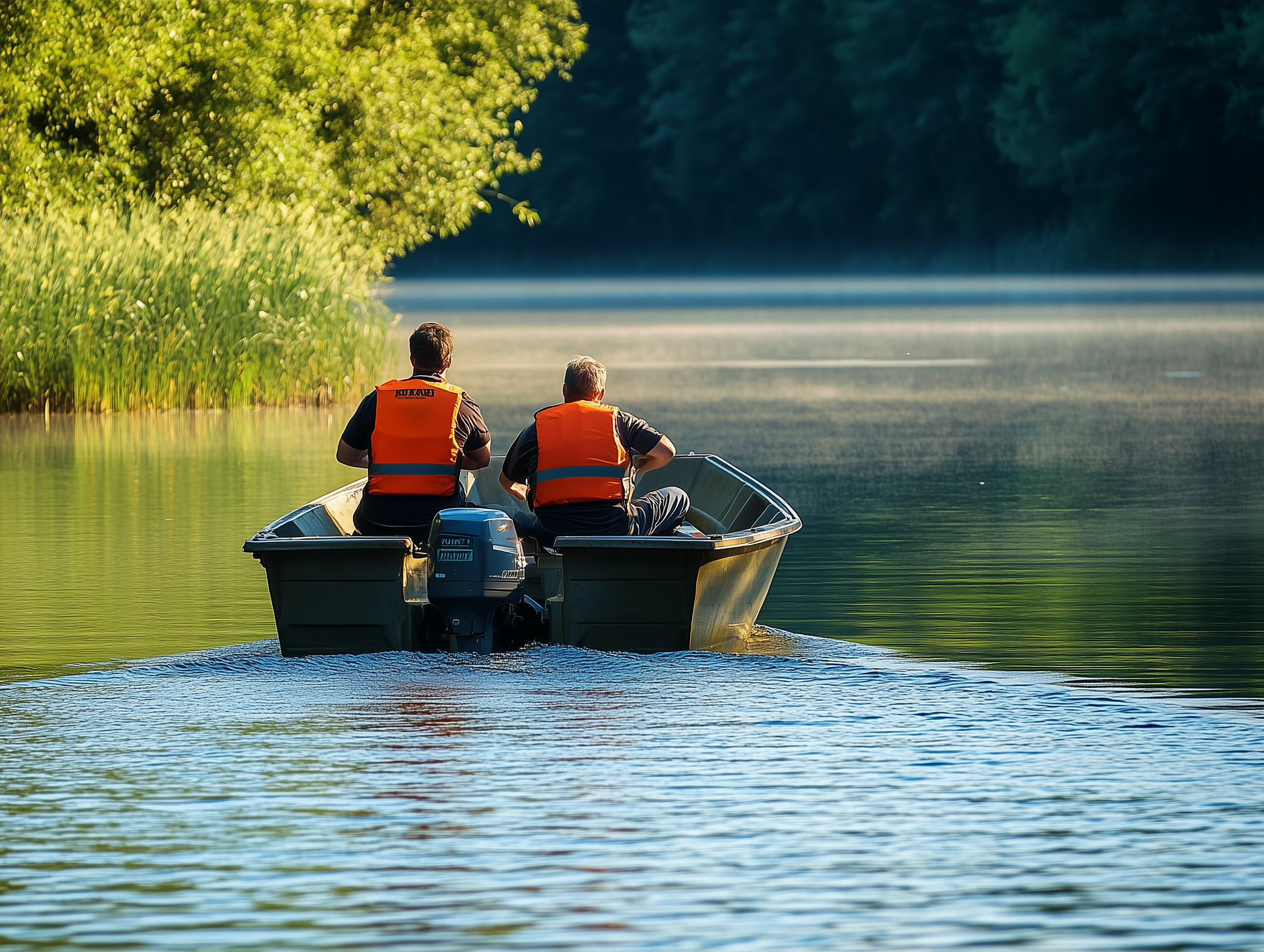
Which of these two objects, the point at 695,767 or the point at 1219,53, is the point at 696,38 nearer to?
the point at 1219,53

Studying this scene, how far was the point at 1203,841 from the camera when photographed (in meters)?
6.67

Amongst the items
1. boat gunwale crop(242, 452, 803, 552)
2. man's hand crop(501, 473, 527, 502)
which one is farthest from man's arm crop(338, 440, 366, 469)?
boat gunwale crop(242, 452, 803, 552)

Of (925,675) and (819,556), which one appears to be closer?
(925,675)

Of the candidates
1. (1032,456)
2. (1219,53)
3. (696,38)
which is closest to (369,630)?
(1032,456)

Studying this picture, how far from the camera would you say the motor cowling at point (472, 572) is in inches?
373

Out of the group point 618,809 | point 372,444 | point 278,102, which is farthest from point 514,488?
point 278,102

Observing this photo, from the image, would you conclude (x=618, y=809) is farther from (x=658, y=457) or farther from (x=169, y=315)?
(x=169, y=315)

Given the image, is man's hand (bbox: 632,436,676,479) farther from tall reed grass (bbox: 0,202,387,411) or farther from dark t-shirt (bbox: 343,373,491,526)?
tall reed grass (bbox: 0,202,387,411)

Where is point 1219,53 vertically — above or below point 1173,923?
above

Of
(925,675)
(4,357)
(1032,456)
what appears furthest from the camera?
(4,357)

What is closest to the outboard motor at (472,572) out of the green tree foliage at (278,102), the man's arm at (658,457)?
the man's arm at (658,457)

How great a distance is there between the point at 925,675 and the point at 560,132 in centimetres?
9457

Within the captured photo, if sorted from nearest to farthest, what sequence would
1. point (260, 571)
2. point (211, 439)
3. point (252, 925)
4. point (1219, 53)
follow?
point (252, 925) < point (260, 571) < point (211, 439) < point (1219, 53)

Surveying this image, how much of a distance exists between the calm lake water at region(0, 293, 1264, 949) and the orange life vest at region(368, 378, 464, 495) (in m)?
0.98
